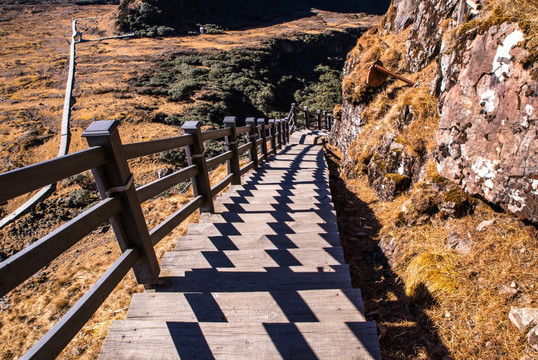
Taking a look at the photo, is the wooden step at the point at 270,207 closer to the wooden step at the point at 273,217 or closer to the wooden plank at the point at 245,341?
the wooden step at the point at 273,217

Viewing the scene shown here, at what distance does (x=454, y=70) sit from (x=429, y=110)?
1066mm

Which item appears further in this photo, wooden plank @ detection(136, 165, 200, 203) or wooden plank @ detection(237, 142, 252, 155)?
wooden plank @ detection(237, 142, 252, 155)

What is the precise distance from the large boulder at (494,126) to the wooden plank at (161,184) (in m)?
3.80

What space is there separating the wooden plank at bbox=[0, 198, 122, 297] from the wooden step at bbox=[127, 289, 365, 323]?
759mm

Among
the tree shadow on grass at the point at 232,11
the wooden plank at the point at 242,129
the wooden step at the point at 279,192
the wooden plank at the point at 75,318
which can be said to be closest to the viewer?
the wooden plank at the point at 75,318

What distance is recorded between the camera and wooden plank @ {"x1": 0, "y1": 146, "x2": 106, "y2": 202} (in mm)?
1427

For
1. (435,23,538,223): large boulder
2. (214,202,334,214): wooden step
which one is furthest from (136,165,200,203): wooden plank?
(435,23,538,223): large boulder

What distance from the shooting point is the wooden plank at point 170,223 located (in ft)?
8.98

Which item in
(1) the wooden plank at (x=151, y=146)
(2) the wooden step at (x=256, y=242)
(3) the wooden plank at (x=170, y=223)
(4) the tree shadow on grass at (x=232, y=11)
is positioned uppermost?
(4) the tree shadow on grass at (x=232, y=11)

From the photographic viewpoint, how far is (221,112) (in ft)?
77.7

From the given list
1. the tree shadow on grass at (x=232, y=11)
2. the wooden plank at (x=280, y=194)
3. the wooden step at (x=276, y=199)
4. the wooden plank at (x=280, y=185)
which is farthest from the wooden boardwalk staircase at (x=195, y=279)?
the tree shadow on grass at (x=232, y=11)

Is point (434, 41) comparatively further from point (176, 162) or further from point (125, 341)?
point (176, 162)

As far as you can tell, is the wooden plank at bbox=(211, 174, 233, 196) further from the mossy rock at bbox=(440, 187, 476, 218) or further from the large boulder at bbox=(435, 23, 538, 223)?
the large boulder at bbox=(435, 23, 538, 223)

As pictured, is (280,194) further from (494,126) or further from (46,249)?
(46,249)
